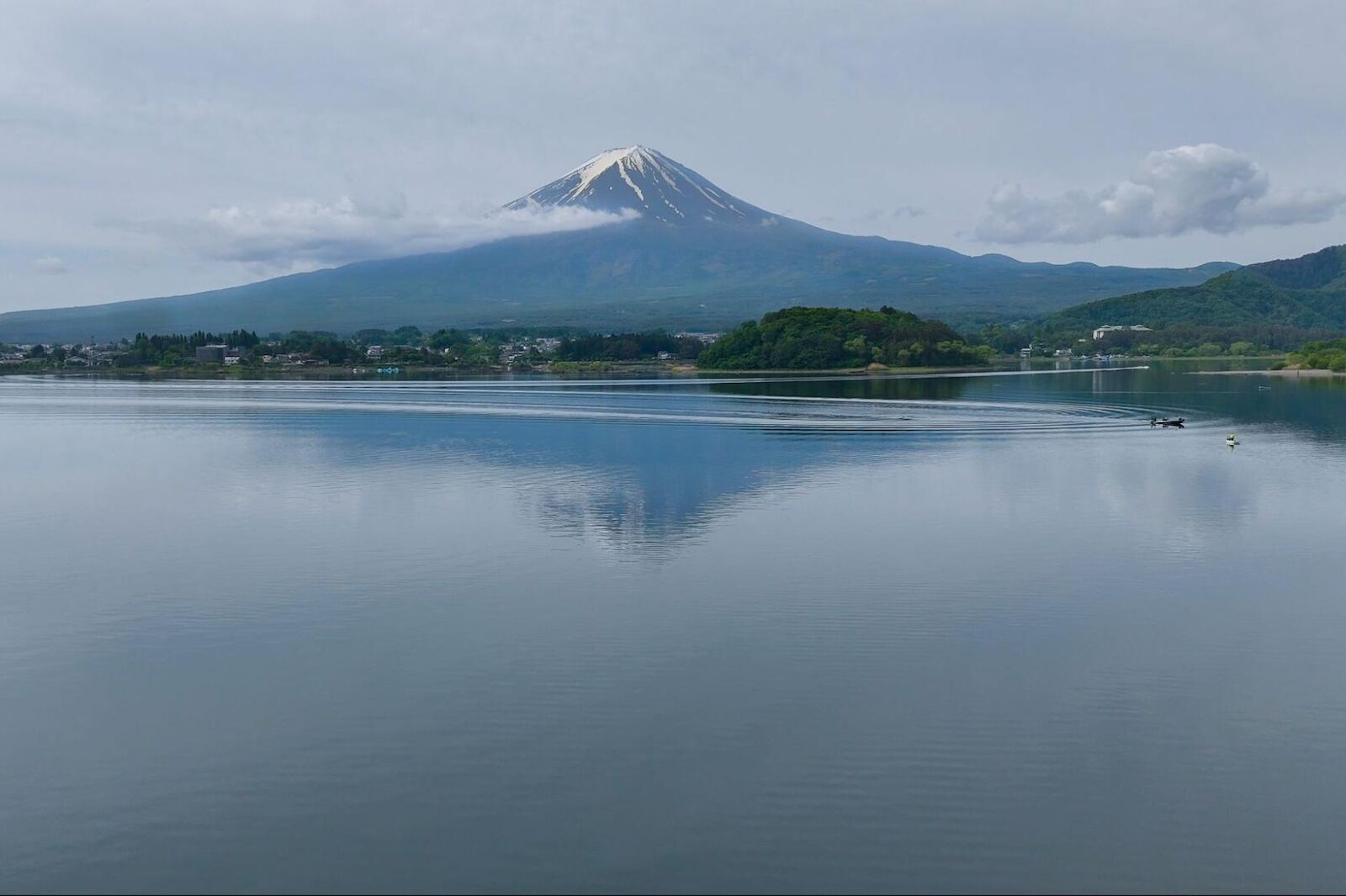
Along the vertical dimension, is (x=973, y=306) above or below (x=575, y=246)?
below

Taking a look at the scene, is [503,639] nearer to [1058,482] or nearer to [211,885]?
[211,885]

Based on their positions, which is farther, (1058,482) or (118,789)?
(1058,482)

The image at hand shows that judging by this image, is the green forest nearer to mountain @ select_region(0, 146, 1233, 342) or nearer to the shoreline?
the shoreline

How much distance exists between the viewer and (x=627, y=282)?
119938 millimetres

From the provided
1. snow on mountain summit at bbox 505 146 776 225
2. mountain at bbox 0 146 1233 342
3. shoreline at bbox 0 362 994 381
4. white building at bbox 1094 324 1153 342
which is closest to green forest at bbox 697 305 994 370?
shoreline at bbox 0 362 994 381

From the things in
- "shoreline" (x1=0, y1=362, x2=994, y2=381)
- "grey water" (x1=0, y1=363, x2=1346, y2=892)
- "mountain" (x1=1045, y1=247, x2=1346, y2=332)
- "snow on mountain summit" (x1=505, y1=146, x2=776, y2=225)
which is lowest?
"grey water" (x1=0, y1=363, x2=1346, y2=892)

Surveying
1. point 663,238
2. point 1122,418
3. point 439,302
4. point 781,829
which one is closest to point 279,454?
point 781,829

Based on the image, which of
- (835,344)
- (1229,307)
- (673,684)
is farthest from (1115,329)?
(673,684)

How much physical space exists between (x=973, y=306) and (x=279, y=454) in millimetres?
95795

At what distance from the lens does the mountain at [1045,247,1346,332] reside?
89500 millimetres

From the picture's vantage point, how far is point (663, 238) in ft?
413

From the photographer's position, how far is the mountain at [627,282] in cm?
10006

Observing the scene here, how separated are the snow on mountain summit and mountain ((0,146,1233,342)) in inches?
6.3

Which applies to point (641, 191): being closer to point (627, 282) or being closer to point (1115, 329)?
point (627, 282)
